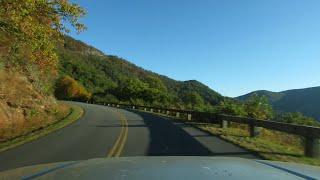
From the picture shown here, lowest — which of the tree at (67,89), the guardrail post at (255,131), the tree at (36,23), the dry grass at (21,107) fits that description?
the guardrail post at (255,131)

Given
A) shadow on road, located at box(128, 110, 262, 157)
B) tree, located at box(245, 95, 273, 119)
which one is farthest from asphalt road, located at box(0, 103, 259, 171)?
tree, located at box(245, 95, 273, 119)

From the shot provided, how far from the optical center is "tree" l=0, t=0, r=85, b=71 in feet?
65.8

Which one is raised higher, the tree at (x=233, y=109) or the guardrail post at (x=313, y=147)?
the tree at (x=233, y=109)

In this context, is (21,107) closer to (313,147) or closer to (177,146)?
(177,146)

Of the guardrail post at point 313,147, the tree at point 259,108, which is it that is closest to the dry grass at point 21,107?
the tree at point 259,108

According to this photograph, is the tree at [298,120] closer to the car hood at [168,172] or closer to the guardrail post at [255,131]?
the guardrail post at [255,131]

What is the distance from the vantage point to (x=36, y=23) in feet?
73.7

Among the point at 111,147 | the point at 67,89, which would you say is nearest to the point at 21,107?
the point at 111,147

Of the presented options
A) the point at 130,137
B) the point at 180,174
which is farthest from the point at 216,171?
the point at 130,137

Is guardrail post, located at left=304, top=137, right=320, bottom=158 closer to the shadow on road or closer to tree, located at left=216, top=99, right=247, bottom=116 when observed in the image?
the shadow on road

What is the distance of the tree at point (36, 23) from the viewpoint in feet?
65.8

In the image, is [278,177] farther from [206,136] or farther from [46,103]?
[46,103]

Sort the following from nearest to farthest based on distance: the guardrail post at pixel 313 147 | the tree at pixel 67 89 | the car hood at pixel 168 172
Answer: the car hood at pixel 168 172
the guardrail post at pixel 313 147
the tree at pixel 67 89

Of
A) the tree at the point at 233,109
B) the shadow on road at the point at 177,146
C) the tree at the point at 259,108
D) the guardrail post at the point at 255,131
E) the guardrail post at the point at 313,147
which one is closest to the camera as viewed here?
the guardrail post at the point at 313,147
